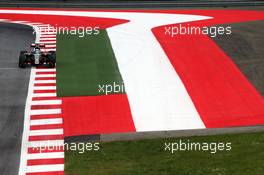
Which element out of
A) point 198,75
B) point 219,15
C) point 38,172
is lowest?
point 38,172

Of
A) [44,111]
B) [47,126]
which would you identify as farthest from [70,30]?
[47,126]

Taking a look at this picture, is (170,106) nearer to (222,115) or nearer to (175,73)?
(222,115)

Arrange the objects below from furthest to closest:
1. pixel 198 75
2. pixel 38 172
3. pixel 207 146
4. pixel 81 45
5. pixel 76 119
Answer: pixel 81 45, pixel 198 75, pixel 76 119, pixel 207 146, pixel 38 172

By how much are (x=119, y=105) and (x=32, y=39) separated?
609 inches

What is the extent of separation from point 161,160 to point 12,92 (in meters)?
11.3

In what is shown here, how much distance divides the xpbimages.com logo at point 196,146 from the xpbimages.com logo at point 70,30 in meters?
19.9

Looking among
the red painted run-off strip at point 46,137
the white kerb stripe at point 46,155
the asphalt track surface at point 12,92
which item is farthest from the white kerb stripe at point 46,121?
the white kerb stripe at point 46,155

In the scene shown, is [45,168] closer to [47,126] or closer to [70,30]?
[47,126]

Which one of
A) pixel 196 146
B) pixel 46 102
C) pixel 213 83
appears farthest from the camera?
pixel 213 83

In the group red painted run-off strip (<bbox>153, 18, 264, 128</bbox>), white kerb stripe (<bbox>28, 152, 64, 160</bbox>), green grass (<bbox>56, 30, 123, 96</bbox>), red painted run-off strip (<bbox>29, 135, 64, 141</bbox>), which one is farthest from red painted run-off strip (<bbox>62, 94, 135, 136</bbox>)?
red painted run-off strip (<bbox>153, 18, 264, 128</bbox>)

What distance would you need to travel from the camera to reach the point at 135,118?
25953 millimetres

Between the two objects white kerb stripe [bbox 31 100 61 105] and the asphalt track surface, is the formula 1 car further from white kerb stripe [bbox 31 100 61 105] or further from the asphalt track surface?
white kerb stripe [bbox 31 100 61 105]

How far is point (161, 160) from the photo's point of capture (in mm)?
21016

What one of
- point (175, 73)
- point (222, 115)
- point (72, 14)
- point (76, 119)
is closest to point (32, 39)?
point (72, 14)
